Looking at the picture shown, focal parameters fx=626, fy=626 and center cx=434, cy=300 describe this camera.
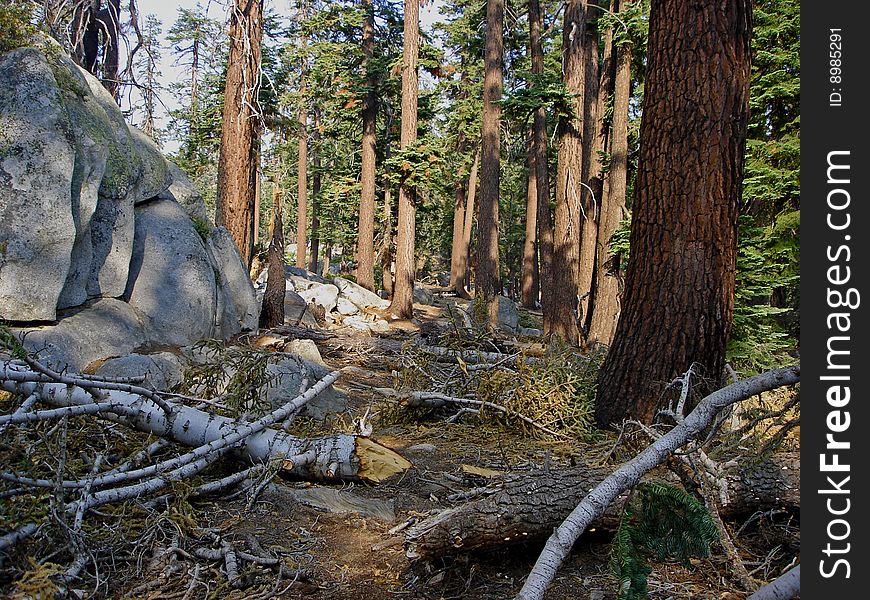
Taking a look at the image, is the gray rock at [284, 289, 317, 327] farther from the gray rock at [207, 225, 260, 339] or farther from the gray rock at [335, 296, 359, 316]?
the gray rock at [207, 225, 260, 339]

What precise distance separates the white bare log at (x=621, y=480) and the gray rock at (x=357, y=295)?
58.3 feet

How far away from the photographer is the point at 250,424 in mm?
3957

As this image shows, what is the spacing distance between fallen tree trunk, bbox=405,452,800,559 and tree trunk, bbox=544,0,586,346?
35.5 ft

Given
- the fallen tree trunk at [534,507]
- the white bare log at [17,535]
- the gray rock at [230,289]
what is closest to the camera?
the white bare log at [17,535]

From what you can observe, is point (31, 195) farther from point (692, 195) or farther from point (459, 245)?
point (459, 245)

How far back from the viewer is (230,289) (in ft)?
34.9

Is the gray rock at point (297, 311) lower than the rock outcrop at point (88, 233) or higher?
lower

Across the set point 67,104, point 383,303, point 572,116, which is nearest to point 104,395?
point 67,104

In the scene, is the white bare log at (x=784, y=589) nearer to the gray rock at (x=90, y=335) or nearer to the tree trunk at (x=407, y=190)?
the gray rock at (x=90, y=335)

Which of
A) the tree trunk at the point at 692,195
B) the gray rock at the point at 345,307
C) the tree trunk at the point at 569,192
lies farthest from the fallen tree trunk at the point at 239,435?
the gray rock at the point at 345,307

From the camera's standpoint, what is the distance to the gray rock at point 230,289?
10148mm

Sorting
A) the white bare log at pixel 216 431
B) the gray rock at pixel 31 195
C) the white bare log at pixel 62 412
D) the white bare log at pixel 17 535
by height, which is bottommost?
the white bare log at pixel 17 535

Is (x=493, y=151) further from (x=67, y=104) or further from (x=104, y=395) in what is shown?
(x=104, y=395)

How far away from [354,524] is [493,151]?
14980 mm
